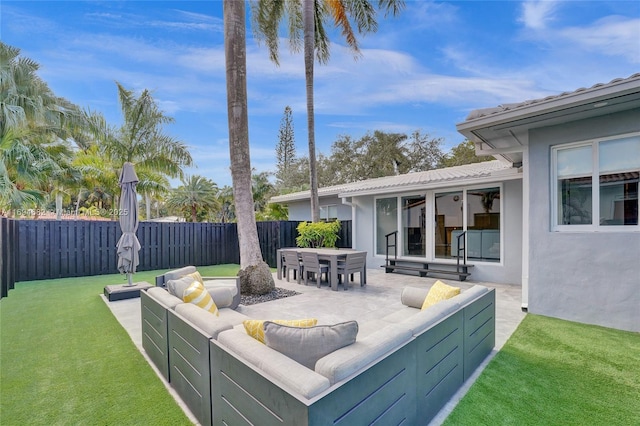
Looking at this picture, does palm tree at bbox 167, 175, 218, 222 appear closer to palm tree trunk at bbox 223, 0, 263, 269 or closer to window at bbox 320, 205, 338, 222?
window at bbox 320, 205, 338, 222

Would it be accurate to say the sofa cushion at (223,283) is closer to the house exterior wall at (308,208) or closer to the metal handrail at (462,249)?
the metal handrail at (462,249)

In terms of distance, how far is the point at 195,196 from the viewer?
24750 mm

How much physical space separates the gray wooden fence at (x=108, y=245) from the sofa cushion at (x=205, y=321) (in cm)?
671

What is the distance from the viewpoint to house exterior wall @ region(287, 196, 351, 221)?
13262 millimetres

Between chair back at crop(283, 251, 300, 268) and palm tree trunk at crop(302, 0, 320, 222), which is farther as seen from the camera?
palm tree trunk at crop(302, 0, 320, 222)

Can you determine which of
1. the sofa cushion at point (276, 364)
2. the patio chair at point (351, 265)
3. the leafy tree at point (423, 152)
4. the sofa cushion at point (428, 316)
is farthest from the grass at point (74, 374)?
the leafy tree at point (423, 152)

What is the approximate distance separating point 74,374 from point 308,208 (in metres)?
12.1

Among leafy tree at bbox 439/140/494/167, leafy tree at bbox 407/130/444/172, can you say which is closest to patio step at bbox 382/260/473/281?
leafy tree at bbox 439/140/494/167

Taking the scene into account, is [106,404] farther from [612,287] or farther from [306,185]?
[306,185]

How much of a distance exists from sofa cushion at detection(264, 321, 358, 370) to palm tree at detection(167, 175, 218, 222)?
24553 millimetres

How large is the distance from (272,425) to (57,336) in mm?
4515

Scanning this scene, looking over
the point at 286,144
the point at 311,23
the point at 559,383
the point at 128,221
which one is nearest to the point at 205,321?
the point at 559,383

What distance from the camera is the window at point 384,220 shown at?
10.2 metres

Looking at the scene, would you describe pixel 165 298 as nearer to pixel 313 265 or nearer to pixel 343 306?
pixel 343 306
